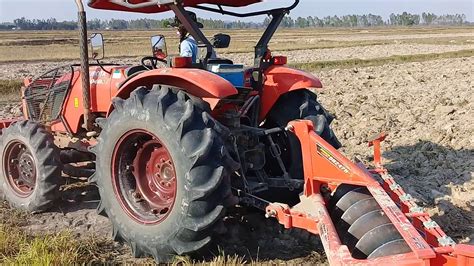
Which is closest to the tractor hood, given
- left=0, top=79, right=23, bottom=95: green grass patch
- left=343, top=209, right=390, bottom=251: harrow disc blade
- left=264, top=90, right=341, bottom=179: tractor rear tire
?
left=264, top=90, right=341, bottom=179: tractor rear tire

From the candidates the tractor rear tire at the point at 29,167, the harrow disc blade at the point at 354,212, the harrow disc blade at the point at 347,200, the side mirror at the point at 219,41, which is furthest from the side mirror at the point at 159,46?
the harrow disc blade at the point at 354,212

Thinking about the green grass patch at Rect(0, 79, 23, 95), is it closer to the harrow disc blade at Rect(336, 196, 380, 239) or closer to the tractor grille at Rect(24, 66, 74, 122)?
the tractor grille at Rect(24, 66, 74, 122)

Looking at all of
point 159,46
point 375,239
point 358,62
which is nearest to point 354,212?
point 375,239

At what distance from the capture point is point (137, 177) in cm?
440

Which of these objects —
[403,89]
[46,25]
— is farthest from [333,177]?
[46,25]

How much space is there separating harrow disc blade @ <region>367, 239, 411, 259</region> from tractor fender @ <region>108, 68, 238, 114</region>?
1.41 metres

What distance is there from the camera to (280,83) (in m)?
4.78

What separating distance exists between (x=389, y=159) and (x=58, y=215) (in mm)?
3856

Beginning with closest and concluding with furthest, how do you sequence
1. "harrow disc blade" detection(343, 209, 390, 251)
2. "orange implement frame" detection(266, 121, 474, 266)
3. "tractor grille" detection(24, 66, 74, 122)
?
"orange implement frame" detection(266, 121, 474, 266) < "harrow disc blade" detection(343, 209, 390, 251) < "tractor grille" detection(24, 66, 74, 122)

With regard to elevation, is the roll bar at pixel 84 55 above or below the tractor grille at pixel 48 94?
above

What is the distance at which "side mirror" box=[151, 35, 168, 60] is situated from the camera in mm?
5438

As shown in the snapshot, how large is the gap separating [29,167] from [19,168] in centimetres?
17

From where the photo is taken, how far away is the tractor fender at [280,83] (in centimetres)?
473

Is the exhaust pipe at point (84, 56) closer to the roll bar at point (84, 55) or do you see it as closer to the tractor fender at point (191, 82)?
the roll bar at point (84, 55)
